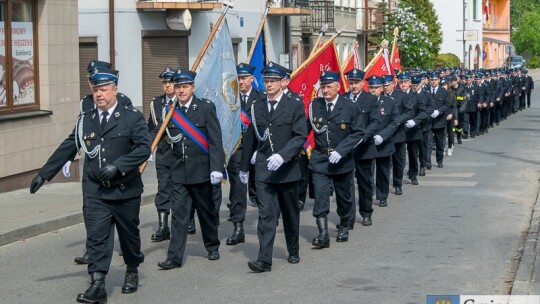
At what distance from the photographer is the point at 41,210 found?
15.2 m

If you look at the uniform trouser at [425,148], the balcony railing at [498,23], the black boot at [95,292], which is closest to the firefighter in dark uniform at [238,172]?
the black boot at [95,292]

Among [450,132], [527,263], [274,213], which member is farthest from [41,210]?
[450,132]

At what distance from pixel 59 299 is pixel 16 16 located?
8728mm

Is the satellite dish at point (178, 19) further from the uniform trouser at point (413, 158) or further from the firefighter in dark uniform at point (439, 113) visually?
the uniform trouser at point (413, 158)

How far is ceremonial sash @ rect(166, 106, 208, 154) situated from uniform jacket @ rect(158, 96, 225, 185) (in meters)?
0.02

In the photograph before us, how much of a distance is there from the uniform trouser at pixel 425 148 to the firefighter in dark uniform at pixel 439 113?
13cm

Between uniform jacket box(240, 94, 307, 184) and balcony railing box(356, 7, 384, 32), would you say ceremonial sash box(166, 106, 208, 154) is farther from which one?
balcony railing box(356, 7, 384, 32)

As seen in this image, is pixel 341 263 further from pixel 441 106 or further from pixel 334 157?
pixel 441 106

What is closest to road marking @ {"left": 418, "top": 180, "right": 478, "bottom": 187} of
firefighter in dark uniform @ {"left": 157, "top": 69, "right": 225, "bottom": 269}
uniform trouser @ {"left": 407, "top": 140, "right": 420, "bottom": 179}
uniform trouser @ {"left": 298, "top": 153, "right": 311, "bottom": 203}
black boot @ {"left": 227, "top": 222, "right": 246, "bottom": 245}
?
uniform trouser @ {"left": 407, "top": 140, "right": 420, "bottom": 179}

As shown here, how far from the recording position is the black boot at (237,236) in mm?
12742

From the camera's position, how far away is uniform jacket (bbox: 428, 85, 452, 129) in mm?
22516

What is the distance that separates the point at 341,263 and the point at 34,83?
819 centimetres

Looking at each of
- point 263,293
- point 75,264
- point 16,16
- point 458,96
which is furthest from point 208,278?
point 458,96

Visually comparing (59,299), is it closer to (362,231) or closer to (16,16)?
(362,231)
